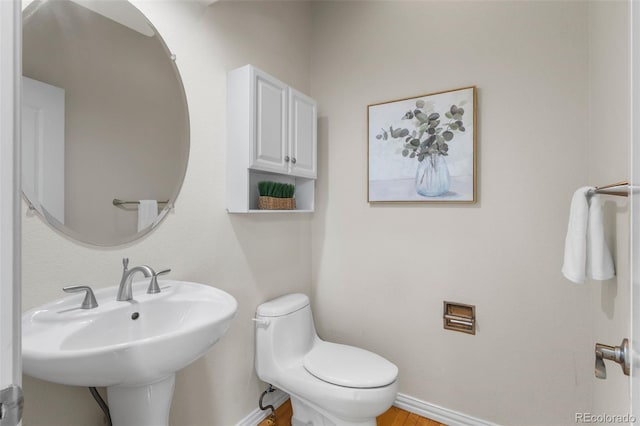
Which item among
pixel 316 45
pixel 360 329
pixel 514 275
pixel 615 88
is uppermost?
pixel 316 45

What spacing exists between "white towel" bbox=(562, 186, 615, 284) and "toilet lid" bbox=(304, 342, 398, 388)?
883 millimetres

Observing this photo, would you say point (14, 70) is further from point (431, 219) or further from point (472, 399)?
point (472, 399)

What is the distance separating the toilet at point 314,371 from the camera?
4.69 ft

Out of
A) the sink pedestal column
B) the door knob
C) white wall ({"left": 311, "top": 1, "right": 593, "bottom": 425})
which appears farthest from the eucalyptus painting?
the sink pedestal column

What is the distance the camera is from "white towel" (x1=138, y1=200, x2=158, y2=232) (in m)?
1.23

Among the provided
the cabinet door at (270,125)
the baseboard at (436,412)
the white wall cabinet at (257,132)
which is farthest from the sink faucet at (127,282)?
the baseboard at (436,412)

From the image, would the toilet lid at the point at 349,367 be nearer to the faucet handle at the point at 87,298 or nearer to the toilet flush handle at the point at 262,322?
the toilet flush handle at the point at 262,322

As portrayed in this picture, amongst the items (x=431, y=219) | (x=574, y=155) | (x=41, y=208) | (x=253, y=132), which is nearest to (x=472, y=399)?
(x=431, y=219)

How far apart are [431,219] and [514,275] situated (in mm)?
491

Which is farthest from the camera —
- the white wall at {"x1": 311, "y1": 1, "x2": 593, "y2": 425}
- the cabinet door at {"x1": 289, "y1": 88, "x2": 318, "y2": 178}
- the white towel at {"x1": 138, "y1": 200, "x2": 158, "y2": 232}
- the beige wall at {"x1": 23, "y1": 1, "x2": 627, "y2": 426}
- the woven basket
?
the cabinet door at {"x1": 289, "y1": 88, "x2": 318, "y2": 178}

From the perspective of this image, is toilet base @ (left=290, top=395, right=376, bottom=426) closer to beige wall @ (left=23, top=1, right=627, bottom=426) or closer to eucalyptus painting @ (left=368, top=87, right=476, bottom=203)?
beige wall @ (left=23, top=1, right=627, bottom=426)

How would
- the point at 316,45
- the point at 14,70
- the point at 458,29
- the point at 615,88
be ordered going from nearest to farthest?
1. the point at 14,70
2. the point at 615,88
3. the point at 458,29
4. the point at 316,45

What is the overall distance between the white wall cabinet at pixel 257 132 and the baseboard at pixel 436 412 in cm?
143

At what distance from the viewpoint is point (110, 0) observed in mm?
1143
